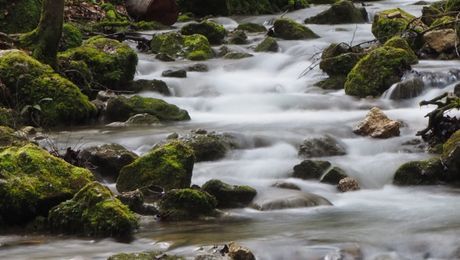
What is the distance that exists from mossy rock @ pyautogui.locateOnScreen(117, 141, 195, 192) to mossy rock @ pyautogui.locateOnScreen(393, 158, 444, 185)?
86.1 inches

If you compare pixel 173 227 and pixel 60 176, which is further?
pixel 60 176

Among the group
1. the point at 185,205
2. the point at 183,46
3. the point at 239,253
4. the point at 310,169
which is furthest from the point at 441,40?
the point at 239,253

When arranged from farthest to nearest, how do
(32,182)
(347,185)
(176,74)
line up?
(176,74) < (347,185) < (32,182)

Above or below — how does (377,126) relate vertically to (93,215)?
below

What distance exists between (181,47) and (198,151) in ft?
23.7

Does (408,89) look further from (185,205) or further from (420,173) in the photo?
(185,205)

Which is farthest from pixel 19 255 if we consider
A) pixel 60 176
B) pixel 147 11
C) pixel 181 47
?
pixel 147 11

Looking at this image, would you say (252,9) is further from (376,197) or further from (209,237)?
(209,237)

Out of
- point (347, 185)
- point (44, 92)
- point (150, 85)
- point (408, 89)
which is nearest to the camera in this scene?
point (347, 185)

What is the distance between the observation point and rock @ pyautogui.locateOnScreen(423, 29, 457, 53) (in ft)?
43.1

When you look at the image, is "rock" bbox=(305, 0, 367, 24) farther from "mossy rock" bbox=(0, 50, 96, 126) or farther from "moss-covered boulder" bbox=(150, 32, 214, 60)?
"mossy rock" bbox=(0, 50, 96, 126)

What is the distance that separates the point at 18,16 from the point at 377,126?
8016 mm

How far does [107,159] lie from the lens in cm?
752

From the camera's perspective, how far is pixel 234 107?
11969 mm
